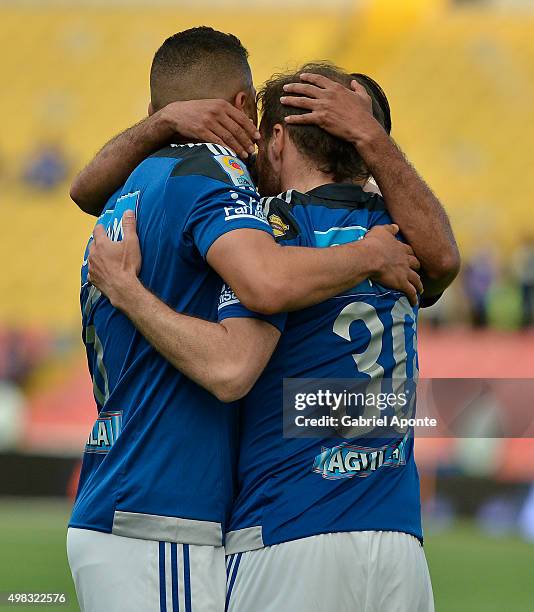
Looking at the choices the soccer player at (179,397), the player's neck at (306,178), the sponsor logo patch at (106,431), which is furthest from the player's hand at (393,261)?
the sponsor logo patch at (106,431)

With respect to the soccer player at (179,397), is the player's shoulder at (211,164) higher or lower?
higher

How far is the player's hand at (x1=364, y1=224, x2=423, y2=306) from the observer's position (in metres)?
2.75

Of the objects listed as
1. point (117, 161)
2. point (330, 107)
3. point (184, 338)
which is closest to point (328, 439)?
point (184, 338)

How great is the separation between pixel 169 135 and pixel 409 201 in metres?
0.67

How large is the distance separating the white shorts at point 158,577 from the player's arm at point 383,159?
3.24 feet

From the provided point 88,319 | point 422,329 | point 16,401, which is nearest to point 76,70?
point 16,401

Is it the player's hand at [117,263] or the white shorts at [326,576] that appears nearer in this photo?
the white shorts at [326,576]

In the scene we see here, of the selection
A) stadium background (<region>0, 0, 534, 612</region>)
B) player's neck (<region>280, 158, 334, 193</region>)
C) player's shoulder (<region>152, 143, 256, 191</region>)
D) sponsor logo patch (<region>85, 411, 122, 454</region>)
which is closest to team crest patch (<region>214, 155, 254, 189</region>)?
player's shoulder (<region>152, 143, 256, 191</region>)

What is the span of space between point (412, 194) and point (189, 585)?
3.83 feet

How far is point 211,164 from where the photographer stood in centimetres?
270

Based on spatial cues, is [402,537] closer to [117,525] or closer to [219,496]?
→ [219,496]

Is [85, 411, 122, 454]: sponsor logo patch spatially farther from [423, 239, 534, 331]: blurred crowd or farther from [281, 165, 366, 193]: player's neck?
[423, 239, 534, 331]: blurred crowd

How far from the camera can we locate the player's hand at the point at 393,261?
2.75 meters

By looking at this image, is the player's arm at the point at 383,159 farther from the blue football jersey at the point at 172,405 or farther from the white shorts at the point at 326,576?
the white shorts at the point at 326,576
